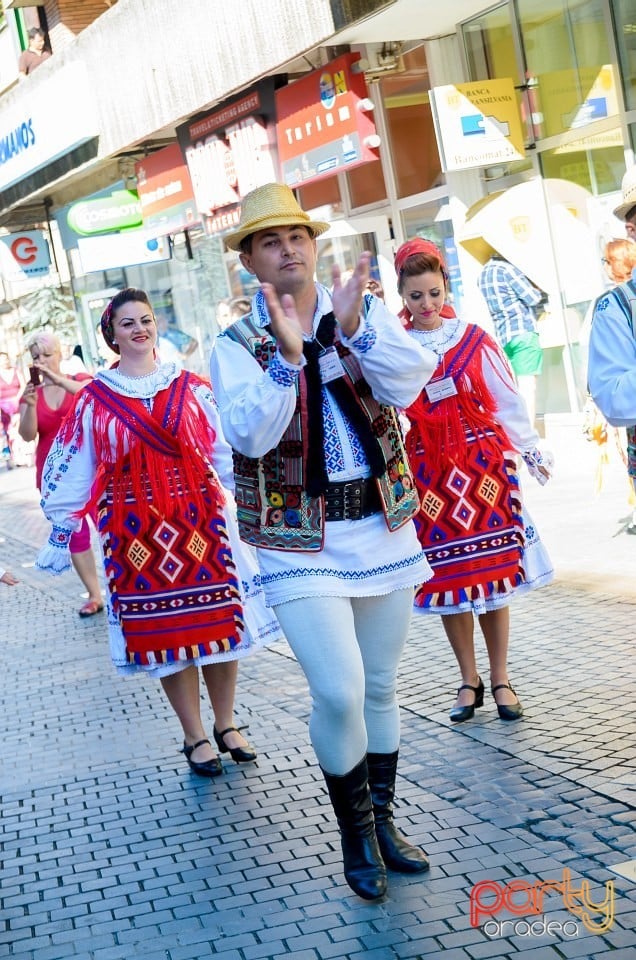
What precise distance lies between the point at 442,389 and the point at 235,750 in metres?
1.75

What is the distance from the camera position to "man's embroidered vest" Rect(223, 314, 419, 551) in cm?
405

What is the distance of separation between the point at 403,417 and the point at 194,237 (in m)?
17.1

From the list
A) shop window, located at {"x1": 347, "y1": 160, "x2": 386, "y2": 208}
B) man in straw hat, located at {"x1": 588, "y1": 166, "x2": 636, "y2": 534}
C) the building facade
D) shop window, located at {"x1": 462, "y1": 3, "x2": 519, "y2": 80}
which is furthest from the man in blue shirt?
man in straw hat, located at {"x1": 588, "y1": 166, "x2": 636, "y2": 534}

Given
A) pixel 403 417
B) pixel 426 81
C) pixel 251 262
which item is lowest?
pixel 403 417

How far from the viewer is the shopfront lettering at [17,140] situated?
77.7ft

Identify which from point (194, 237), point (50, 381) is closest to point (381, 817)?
point (50, 381)

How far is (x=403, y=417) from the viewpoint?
19.1 feet

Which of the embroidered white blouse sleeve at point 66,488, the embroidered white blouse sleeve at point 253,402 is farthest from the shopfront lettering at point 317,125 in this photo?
the embroidered white blouse sleeve at point 253,402

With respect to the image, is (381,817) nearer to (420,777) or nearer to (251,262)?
(420,777)

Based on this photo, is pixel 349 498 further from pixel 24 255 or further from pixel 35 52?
pixel 24 255

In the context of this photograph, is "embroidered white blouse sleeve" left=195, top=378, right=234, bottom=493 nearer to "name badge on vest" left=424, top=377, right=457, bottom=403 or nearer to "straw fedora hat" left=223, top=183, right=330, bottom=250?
"name badge on vest" left=424, top=377, right=457, bottom=403

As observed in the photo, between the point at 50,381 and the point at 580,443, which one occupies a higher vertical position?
the point at 50,381

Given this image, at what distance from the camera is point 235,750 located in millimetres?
5984

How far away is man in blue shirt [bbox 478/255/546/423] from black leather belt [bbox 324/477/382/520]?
8.90 meters
